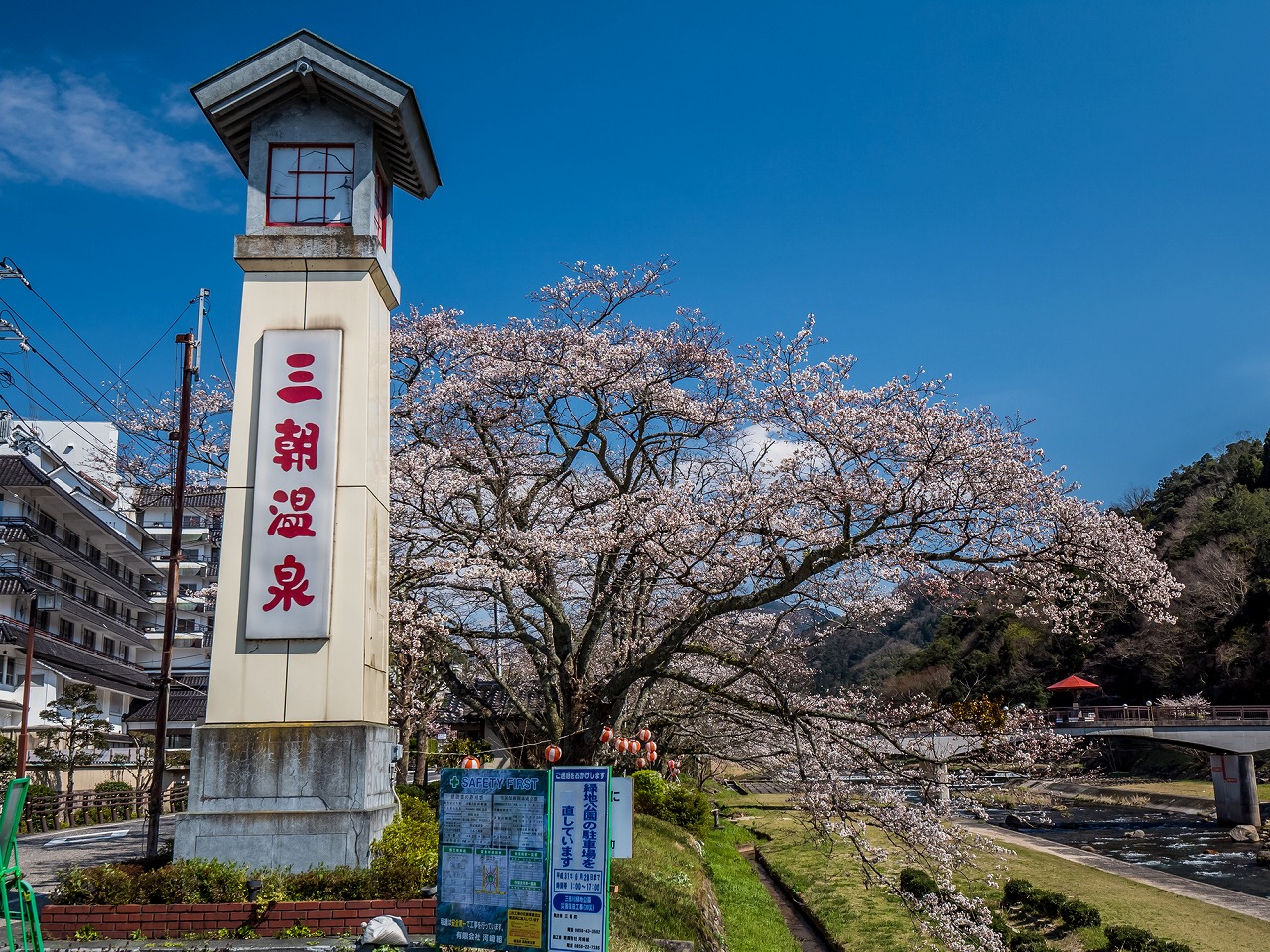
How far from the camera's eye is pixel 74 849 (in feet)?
63.0

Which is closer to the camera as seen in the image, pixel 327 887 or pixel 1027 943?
pixel 327 887

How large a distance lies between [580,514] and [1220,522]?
162 feet

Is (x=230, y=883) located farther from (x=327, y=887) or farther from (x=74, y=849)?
(x=74, y=849)

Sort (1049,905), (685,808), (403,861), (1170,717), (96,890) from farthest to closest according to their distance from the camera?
(1170,717) < (685,808) < (1049,905) < (403,861) < (96,890)

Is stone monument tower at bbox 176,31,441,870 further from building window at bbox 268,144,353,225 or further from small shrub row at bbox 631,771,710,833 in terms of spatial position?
small shrub row at bbox 631,771,710,833

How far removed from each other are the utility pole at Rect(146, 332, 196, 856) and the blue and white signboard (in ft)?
29.5

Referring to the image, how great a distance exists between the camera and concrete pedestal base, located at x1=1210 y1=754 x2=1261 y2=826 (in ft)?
119

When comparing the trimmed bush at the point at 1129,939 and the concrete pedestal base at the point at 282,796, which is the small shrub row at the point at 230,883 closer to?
the concrete pedestal base at the point at 282,796

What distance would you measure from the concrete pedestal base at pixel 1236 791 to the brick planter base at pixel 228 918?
38.3m

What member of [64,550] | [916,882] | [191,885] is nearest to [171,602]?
[191,885]

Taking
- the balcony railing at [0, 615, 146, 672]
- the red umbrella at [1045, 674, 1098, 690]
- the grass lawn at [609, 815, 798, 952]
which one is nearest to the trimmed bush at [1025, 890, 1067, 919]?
the grass lawn at [609, 815, 798, 952]

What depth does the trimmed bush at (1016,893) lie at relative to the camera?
67.0 ft

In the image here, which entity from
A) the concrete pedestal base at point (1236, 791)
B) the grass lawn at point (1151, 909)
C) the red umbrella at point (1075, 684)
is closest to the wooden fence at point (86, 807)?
the grass lawn at point (1151, 909)

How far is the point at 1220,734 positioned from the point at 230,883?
42.6 meters
